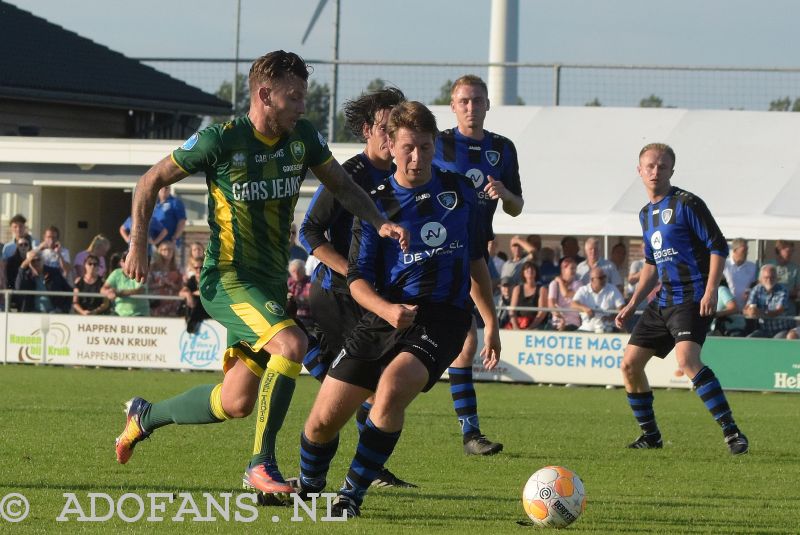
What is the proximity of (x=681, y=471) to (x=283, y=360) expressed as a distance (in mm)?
3338

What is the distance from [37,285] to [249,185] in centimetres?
1401

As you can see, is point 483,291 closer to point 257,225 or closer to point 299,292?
point 257,225

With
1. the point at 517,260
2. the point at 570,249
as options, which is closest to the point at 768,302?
the point at 570,249

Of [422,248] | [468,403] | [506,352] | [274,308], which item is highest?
[422,248]

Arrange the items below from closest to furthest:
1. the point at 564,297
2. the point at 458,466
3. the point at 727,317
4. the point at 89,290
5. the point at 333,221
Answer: the point at 333,221
the point at 458,466
the point at 727,317
the point at 564,297
the point at 89,290

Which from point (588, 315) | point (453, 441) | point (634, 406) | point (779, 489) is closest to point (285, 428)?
point (453, 441)

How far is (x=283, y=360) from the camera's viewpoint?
6.85 metres

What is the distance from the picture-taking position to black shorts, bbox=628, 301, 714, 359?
33.8ft

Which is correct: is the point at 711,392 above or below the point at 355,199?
below

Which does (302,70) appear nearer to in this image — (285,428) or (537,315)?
(285,428)

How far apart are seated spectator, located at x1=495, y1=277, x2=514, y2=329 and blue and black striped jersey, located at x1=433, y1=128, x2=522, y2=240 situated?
8.76 m

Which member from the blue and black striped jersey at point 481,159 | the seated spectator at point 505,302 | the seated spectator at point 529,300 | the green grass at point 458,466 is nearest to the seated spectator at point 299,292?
the seated spectator at point 505,302

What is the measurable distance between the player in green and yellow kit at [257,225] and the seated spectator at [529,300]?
37.1 ft

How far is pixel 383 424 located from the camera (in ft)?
21.4
